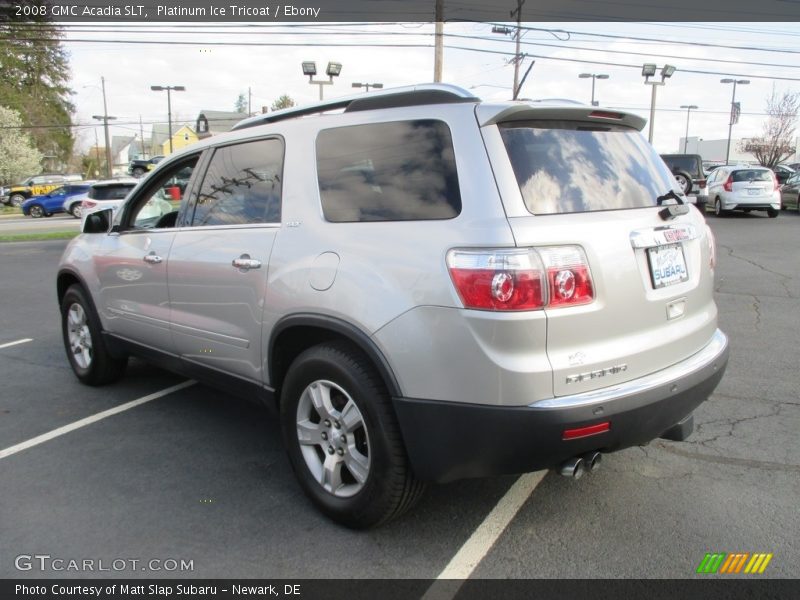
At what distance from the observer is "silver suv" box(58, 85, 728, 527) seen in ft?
7.82

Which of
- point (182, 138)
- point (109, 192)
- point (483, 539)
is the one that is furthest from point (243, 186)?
point (182, 138)

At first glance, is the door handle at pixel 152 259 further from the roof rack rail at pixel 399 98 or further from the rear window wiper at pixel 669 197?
the rear window wiper at pixel 669 197

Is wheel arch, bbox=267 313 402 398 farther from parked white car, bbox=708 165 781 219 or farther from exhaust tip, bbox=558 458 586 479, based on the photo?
parked white car, bbox=708 165 781 219

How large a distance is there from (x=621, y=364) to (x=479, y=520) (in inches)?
41.6

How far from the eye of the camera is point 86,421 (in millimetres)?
4391

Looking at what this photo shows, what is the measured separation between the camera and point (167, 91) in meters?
57.2

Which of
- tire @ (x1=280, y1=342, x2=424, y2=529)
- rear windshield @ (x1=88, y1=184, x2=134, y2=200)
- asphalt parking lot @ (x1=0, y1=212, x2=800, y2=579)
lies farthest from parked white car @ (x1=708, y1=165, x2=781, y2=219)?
tire @ (x1=280, y1=342, x2=424, y2=529)

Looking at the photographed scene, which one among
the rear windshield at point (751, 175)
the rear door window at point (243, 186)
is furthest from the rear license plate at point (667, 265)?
the rear windshield at point (751, 175)

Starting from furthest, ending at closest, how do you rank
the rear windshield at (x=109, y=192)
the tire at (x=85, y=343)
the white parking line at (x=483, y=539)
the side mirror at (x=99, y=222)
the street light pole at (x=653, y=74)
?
the street light pole at (x=653, y=74)
the rear windshield at (x=109, y=192)
the tire at (x=85, y=343)
the side mirror at (x=99, y=222)
the white parking line at (x=483, y=539)

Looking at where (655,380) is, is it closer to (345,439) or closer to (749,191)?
(345,439)

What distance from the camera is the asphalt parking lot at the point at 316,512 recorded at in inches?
106

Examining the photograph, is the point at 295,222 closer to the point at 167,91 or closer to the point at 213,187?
the point at 213,187

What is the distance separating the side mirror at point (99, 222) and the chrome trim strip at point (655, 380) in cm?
379

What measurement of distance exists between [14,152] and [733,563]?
6506 cm
